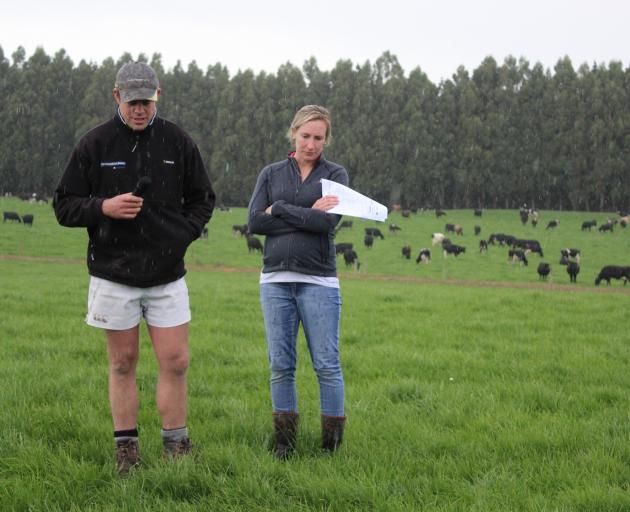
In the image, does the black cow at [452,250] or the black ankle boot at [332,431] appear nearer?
the black ankle boot at [332,431]

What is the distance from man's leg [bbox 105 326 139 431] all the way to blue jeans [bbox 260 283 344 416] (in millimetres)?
873

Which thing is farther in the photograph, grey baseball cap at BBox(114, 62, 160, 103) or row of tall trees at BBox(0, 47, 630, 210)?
row of tall trees at BBox(0, 47, 630, 210)

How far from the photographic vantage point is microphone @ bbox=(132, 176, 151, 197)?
366 centimetres

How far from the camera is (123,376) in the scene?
13.2 feet

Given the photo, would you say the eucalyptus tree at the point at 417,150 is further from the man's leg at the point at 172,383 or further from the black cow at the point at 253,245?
the man's leg at the point at 172,383

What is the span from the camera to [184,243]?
13.3ft

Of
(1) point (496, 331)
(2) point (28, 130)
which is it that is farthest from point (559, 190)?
(1) point (496, 331)

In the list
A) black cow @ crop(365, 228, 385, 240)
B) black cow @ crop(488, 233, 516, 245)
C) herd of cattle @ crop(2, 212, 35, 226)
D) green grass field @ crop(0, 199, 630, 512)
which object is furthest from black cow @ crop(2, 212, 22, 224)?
green grass field @ crop(0, 199, 630, 512)

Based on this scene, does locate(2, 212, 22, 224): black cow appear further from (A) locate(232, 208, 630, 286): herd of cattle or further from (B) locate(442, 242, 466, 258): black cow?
(B) locate(442, 242, 466, 258): black cow

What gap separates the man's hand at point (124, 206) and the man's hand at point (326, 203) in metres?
1.11

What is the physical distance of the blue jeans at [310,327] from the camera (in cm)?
425

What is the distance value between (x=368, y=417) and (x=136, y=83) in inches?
118

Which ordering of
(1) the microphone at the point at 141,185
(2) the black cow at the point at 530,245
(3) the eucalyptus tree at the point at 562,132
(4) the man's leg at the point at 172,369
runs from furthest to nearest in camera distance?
(3) the eucalyptus tree at the point at 562,132, (2) the black cow at the point at 530,245, (4) the man's leg at the point at 172,369, (1) the microphone at the point at 141,185

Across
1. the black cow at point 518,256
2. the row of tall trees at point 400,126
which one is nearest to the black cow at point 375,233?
the black cow at point 518,256
